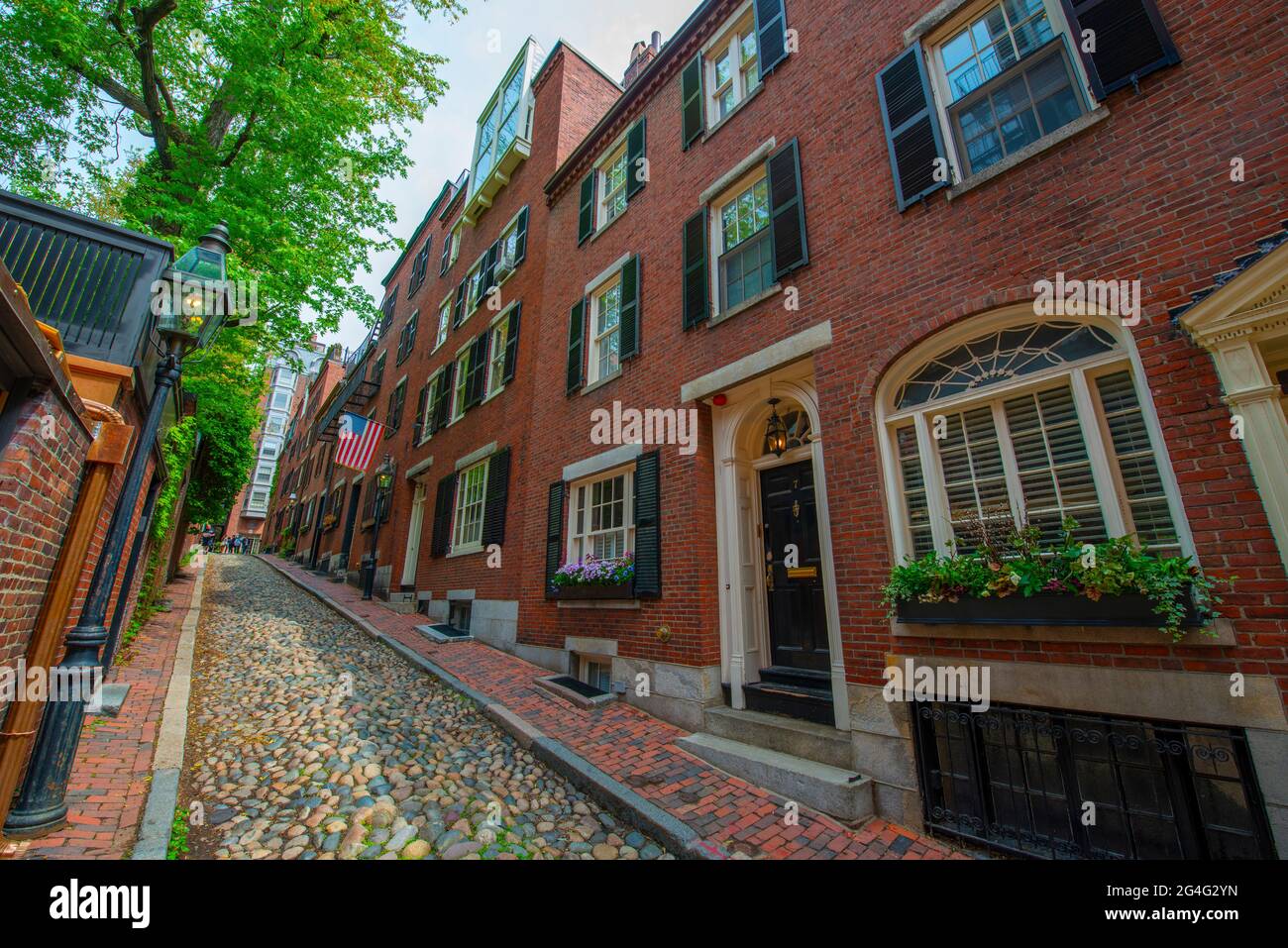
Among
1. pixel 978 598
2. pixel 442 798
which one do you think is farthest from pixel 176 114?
pixel 978 598

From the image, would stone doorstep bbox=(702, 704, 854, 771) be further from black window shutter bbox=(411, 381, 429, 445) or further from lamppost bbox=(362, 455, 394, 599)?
black window shutter bbox=(411, 381, 429, 445)

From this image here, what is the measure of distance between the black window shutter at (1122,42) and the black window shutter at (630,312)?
5505 millimetres

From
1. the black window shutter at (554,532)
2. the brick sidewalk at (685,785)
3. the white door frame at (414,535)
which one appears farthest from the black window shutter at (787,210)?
the white door frame at (414,535)

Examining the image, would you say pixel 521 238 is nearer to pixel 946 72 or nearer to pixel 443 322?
pixel 443 322

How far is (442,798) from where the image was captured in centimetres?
401

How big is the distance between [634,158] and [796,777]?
9957mm

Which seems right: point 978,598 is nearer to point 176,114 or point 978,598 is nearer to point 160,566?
point 160,566

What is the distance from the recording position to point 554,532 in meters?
8.43

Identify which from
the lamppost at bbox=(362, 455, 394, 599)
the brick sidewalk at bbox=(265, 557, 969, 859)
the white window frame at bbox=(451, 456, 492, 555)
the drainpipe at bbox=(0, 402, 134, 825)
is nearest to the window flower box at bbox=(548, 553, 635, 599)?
the brick sidewalk at bbox=(265, 557, 969, 859)

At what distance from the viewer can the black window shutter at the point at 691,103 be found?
7996mm

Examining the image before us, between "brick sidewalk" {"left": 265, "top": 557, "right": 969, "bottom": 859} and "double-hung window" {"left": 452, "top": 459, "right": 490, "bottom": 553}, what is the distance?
4.24 metres

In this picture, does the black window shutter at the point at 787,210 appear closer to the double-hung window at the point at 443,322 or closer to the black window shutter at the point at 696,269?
the black window shutter at the point at 696,269

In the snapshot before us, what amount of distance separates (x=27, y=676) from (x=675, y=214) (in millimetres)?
8539

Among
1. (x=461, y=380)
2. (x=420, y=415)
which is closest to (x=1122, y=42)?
(x=461, y=380)
